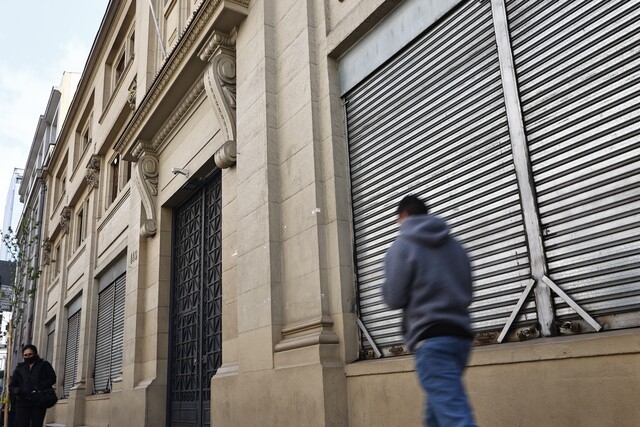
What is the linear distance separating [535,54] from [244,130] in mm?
4533

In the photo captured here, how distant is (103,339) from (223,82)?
1059cm

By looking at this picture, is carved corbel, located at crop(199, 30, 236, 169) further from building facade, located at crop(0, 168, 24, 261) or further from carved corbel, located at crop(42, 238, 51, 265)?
building facade, located at crop(0, 168, 24, 261)

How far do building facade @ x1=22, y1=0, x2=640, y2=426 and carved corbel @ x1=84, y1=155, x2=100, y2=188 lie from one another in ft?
23.2

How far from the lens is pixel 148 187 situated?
13.0 metres

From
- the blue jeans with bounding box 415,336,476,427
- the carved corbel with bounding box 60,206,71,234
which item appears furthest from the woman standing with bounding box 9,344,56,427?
the carved corbel with bounding box 60,206,71,234

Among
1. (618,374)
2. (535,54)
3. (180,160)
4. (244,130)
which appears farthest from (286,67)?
(618,374)

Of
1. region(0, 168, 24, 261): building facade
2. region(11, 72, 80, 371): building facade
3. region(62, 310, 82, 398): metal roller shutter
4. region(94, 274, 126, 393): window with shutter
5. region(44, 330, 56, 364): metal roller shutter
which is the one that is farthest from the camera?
region(0, 168, 24, 261): building facade

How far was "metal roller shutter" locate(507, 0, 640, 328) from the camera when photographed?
13.3 ft

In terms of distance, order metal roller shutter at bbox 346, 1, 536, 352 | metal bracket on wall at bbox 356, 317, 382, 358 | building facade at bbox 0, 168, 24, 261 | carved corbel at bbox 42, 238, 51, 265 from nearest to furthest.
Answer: metal roller shutter at bbox 346, 1, 536, 352 → metal bracket on wall at bbox 356, 317, 382, 358 → carved corbel at bbox 42, 238, 51, 265 → building facade at bbox 0, 168, 24, 261

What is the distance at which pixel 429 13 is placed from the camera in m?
6.05

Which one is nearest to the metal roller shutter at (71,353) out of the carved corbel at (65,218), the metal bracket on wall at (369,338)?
the carved corbel at (65,218)

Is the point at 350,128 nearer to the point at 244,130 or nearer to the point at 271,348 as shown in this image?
the point at 244,130

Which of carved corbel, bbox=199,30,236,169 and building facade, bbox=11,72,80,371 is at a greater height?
building facade, bbox=11,72,80,371

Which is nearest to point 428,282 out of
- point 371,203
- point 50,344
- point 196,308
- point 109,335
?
point 371,203
